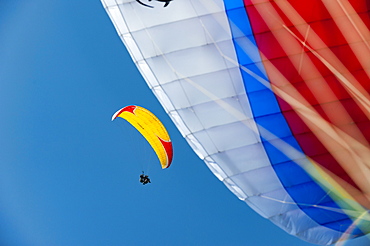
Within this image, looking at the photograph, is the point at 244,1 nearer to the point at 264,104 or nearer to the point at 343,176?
the point at 264,104

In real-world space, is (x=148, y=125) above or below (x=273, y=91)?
above

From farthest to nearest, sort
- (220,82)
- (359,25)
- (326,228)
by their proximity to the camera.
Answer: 1. (326,228)
2. (220,82)
3. (359,25)

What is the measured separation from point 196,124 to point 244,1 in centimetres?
184

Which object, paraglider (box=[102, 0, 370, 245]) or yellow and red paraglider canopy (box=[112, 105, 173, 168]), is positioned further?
yellow and red paraglider canopy (box=[112, 105, 173, 168])

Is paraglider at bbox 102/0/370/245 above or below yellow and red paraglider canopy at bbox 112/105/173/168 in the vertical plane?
below

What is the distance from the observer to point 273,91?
883 centimetres

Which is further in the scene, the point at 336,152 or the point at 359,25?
the point at 336,152

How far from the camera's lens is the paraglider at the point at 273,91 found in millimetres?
8461

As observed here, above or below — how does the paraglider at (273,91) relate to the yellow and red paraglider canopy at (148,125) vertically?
below

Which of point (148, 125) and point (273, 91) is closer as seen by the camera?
point (273, 91)

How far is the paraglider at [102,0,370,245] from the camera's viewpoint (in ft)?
27.8

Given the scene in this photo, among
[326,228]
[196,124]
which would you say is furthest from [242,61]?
[326,228]

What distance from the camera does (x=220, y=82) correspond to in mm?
8914

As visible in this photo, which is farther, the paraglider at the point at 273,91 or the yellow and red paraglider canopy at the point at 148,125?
the yellow and red paraglider canopy at the point at 148,125
